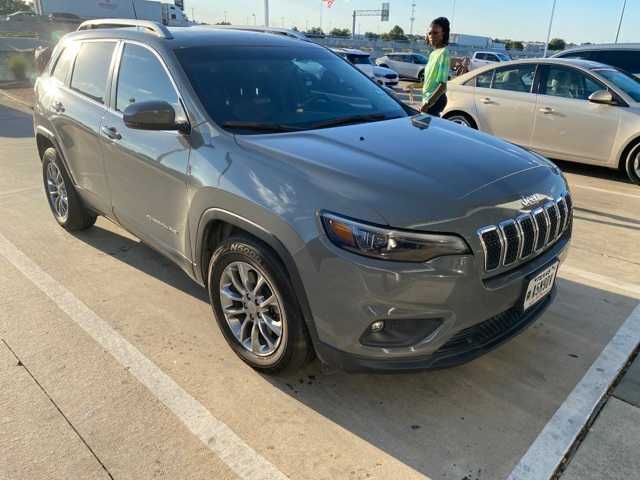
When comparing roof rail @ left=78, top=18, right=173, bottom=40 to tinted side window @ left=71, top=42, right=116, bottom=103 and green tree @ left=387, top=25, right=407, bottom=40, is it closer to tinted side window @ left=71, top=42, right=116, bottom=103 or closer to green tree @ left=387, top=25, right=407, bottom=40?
tinted side window @ left=71, top=42, right=116, bottom=103

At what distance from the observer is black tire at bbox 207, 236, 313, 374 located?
249 cm

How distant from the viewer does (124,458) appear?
231 centimetres

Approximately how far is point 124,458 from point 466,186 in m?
1.97

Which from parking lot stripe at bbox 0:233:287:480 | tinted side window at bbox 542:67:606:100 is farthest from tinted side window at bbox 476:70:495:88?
parking lot stripe at bbox 0:233:287:480

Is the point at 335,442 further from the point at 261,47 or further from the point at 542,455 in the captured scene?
the point at 261,47

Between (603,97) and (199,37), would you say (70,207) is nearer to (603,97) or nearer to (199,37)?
(199,37)

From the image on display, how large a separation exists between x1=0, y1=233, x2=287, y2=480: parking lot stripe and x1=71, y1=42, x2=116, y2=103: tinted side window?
1.45 m

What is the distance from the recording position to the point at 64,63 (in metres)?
4.54

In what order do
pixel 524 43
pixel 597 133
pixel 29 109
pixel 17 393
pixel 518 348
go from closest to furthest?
pixel 17 393 < pixel 518 348 < pixel 597 133 < pixel 29 109 < pixel 524 43

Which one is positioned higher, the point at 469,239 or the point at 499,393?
the point at 469,239

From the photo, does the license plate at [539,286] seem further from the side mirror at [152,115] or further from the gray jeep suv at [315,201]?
the side mirror at [152,115]

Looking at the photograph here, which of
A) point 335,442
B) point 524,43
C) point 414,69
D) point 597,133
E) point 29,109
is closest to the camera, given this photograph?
point 335,442

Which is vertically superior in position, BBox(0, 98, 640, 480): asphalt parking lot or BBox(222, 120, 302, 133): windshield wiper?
BBox(222, 120, 302, 133): windshield wiper

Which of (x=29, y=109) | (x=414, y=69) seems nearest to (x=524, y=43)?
(x=414, y=69)
